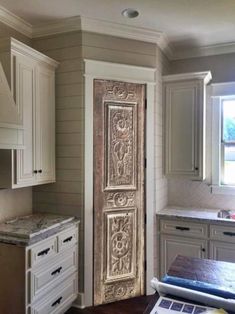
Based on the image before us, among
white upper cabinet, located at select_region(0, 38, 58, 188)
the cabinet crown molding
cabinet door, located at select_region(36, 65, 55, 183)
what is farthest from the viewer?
the cabinet crown molding

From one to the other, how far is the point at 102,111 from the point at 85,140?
36 cm

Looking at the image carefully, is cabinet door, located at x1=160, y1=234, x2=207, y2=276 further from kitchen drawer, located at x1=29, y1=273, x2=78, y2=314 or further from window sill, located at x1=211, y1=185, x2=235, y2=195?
kitchen drawer, located at x1=29, y1=273, x2=78, y2=314

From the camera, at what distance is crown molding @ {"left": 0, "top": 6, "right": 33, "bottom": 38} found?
264cm

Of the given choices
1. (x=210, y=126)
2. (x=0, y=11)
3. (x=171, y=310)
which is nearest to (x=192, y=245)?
(x=210, y=126)

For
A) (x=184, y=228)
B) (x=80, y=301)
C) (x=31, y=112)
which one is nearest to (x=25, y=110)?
(x=31, y=112)

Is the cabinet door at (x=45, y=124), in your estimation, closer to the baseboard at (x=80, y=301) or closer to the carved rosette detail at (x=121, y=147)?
the carved rosette detail at (x=121, y=147)

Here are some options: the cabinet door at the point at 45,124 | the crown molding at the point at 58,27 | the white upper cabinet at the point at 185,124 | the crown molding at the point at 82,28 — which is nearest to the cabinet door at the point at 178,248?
the white upper cabinet at the point at 185,124

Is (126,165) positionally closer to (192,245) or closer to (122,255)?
(122,255)

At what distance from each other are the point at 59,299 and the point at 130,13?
9.15 feet

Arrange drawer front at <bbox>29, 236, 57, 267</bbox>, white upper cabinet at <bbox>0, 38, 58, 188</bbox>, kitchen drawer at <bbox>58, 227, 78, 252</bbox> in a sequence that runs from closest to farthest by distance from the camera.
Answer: drawer front at <bbox>29, 236, 57, 267</bbox>, white upper cabinet at <bbox>0, 38, 58, 188</bbox>, kitchen drawer at <bbox>58, 227, 78, 252</bbox>

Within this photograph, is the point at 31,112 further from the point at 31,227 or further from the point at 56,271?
the point at 56,271

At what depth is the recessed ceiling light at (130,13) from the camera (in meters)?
2.63

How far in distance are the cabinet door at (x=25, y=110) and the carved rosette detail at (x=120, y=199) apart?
32.9 inches

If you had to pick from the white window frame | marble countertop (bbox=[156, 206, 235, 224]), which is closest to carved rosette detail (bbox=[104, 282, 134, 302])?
marble countertop (bbox=[156, 206, 235, 224])
